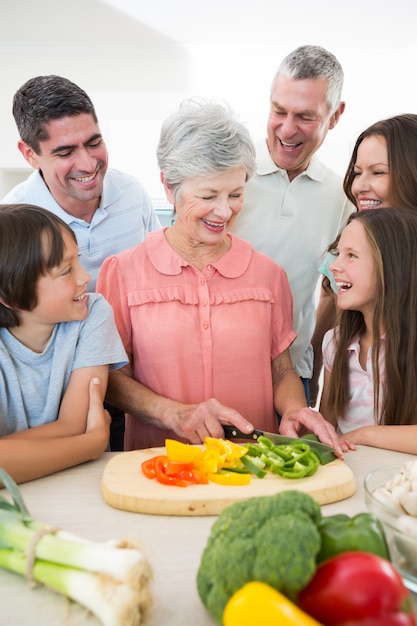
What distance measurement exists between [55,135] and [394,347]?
4.39 ft

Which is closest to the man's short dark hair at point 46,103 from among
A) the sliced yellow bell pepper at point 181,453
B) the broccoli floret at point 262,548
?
the sliced yellow bell pepper at point 181,453

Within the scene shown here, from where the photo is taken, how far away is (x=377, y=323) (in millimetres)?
1897

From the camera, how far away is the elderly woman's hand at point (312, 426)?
60.1 inches

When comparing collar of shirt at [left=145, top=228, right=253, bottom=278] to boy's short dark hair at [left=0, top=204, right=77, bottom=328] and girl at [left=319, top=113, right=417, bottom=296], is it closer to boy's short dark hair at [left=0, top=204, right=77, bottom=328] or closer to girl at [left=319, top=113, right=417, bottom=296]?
boy's short dark hair at [left=0, top=204, right=77, bottom=328]

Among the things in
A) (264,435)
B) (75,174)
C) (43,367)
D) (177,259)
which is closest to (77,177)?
(75,174)

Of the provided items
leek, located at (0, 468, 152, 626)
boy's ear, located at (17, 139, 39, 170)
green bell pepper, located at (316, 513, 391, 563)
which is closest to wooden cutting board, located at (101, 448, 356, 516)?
leek, located at (0, 468, 152, 626)

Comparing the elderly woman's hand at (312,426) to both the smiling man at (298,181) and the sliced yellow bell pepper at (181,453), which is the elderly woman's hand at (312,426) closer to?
the sliced yellow bell pepper at (181,453)

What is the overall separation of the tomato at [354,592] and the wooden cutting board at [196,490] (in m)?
0.48

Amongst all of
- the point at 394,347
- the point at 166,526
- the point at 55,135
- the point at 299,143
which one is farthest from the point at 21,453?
the point at 299,143

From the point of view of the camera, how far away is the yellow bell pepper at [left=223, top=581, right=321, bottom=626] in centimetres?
65

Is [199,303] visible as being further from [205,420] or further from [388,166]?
[388,166]

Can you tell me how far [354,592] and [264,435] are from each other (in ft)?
2.79

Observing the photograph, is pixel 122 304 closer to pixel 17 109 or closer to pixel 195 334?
pixel 195 334

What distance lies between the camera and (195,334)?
6.08 ft
